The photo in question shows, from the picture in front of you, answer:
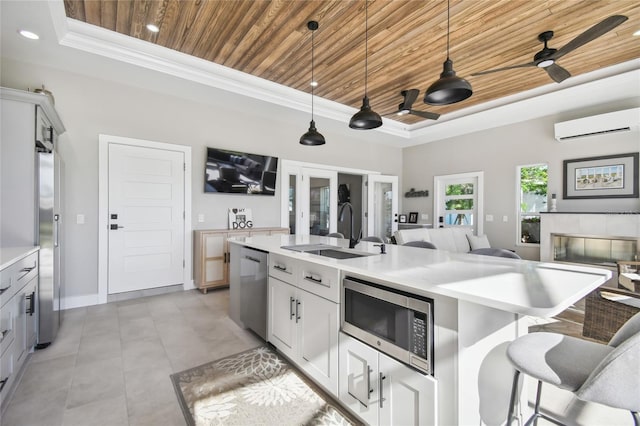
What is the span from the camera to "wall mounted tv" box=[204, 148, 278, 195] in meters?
4.54

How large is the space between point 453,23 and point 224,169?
11.7 feet

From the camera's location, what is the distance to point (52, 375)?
6.77 feet

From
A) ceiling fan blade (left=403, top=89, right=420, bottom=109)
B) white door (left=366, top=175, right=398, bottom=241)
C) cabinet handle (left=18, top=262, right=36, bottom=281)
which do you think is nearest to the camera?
cabinet handle (left=18, top=262, right=36, bottom=281)

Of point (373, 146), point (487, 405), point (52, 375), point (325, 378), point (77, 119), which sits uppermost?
point (373, 146)

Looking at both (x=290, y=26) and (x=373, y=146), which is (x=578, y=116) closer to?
(x=373, y=146)

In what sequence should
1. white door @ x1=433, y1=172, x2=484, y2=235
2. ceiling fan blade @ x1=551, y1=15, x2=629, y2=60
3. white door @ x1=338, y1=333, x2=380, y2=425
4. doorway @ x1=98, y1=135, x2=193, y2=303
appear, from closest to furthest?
white door @ x1=338, y1=333, x2=380, y2=425
ceiling fan blade @ x1=551, y1=15, x2=629, y2=60
doorway @ x1=98, y1=135, x2=193, y2=303
white door @ x1=433, y1=172, x2=484, y2=235

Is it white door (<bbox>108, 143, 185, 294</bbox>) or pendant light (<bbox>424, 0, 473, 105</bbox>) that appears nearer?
pendant light (<bbox>424, 0, 473, 105</bbox>)

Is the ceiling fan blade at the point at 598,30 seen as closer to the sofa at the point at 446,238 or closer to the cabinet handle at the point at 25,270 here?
the sofa at the point at 446,238

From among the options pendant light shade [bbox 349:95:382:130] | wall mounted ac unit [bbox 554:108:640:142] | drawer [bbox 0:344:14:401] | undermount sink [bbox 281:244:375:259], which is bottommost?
drawer [bbox 0:344:14:401]

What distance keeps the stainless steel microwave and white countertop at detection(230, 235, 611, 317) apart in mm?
65

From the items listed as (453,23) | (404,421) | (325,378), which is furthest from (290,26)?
(404,421)

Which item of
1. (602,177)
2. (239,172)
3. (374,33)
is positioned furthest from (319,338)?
(602,177)

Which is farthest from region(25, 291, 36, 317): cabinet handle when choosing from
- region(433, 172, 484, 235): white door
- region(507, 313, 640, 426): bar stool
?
region(433, 172, 484, 235): white door

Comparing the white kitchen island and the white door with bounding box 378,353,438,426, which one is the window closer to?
the white kitchen island
